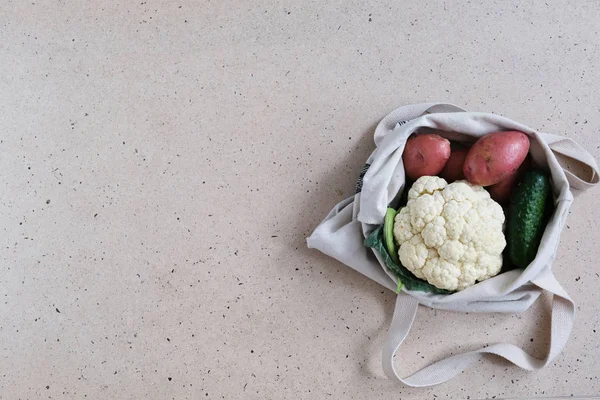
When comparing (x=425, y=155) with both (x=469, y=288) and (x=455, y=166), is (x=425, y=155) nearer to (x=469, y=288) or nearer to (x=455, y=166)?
(x=455, y=166)

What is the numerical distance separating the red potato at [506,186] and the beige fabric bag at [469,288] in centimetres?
2

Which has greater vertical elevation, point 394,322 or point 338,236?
point 338,236

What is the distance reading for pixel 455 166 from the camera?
2.85ft

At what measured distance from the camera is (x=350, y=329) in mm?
920

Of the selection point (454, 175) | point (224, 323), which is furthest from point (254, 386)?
point (454, 175)

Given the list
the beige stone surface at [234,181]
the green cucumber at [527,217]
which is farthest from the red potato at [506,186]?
the beige stone surface at [234,181]

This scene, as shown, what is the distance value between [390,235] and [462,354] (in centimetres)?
25

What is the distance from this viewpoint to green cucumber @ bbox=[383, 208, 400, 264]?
84 cm

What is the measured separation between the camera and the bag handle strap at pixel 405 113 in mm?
912

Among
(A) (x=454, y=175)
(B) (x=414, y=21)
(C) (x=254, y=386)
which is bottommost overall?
(C) (x=254, y=386)

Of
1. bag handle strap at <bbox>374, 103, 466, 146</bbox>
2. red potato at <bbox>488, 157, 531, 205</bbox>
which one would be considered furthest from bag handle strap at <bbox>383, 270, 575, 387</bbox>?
bag handle strap at <bbox>374, 103, 466, 146</bbox>

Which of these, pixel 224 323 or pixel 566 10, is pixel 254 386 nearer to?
pixel 224 323

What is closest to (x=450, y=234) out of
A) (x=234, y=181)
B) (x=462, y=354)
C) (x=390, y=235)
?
(x=390, y=235)

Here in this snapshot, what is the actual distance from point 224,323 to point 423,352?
355 mm
